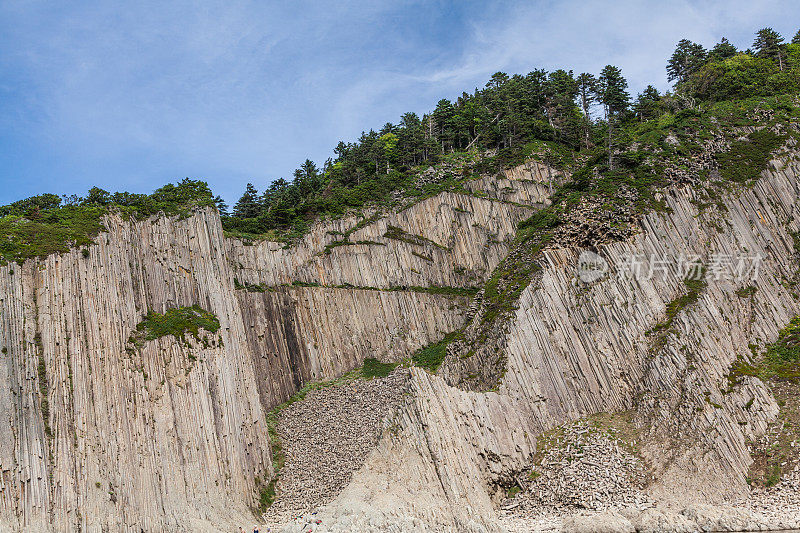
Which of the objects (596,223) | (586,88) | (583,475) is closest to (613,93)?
(586,88)

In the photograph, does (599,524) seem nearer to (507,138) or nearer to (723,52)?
(507,138)

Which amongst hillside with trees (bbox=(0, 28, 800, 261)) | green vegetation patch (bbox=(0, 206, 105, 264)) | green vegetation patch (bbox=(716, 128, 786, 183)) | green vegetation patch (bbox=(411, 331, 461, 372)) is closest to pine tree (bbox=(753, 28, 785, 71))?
hillside with trees (bbox=(0, 28, 800, 261))

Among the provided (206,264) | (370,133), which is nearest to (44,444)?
(206,264)

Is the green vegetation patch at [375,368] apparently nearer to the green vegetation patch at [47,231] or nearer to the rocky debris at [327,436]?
the rocky debris at [327,436]

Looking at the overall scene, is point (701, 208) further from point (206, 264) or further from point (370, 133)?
point (370, 133)

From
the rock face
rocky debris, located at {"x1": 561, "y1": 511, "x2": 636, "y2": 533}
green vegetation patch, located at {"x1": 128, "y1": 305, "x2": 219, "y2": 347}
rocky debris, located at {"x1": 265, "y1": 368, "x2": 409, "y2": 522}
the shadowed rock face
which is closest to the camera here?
the rock face

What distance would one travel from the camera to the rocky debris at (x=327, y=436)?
2938 centimetres

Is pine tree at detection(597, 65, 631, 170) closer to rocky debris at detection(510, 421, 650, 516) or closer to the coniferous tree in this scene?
the coniferous tree

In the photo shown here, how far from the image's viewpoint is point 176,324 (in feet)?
98.6

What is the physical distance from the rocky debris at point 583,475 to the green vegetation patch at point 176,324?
17.3 meters

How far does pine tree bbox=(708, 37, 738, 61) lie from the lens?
69.9 meters

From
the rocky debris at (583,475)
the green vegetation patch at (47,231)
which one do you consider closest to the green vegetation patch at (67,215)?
the green vegetation patch at (47,231)

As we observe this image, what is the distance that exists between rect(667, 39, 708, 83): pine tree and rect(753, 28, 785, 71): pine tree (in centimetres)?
667

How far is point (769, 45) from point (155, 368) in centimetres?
6877
